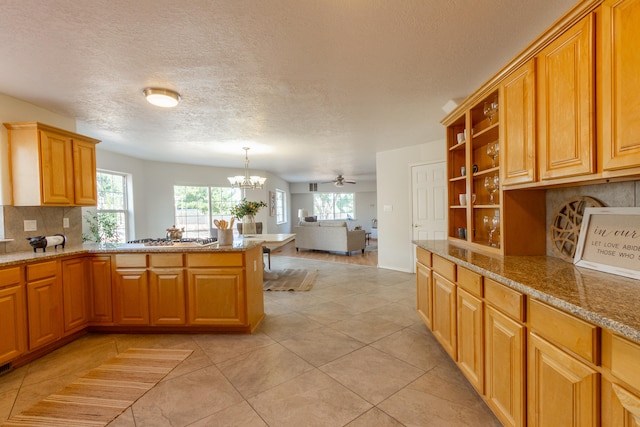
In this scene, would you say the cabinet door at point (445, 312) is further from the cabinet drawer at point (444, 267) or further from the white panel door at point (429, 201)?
the white panel door at point (429, 201)

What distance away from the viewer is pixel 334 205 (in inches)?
503

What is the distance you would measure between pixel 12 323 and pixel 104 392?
103cm

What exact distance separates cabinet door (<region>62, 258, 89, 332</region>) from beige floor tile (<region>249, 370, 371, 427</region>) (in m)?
2.10

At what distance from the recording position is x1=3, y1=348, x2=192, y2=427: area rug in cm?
175

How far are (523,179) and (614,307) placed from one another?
41.2 inches

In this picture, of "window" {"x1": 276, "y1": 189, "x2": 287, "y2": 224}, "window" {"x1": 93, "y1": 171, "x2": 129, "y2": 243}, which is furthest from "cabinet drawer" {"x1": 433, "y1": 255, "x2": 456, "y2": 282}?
"window" {"x1": 276, "y1": 189, "x2": 287, "y2": 224}

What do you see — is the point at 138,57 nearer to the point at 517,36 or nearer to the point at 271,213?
the point at 517,36

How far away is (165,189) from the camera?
6.70 m

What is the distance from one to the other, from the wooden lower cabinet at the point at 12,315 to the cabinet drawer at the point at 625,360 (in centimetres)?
360

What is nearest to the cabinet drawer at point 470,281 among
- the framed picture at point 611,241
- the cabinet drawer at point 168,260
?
the framed picture at point 611,241

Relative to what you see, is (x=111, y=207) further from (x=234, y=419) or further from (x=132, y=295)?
(x=234, y=419)

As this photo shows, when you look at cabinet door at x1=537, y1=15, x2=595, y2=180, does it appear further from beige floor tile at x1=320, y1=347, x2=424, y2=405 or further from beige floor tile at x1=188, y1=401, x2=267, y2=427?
beige floor tile at x1=188, y1=401, x2=267, y2=427

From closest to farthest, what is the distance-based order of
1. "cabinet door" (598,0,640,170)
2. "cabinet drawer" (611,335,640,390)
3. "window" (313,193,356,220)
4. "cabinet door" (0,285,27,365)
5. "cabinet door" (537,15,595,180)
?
"cabinet drawer" (611,335,640,390) < "cabinet door" (598,0,640,170) < "cabinet door" (537,15,595,180) < "cabinet door" (0,285,27,365) < "window" (313,193,356,220)

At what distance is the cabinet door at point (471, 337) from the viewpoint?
1.73m
